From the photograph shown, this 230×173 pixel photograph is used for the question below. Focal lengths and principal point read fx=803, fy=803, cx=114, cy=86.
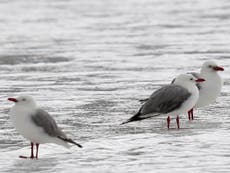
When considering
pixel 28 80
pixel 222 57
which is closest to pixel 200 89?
pixel 28 80

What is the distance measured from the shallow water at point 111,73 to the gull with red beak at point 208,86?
0.21 meters

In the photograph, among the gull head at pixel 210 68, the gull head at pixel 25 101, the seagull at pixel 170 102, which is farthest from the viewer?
the gull head at pixel 210 68

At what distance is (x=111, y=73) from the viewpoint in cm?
1491

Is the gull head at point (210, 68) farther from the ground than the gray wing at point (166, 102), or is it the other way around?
the gull head at point (210, 68)

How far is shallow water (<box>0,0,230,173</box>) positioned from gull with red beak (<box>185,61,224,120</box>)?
209mm

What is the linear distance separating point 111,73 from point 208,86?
169 inches

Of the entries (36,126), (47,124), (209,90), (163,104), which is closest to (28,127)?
(36,126)

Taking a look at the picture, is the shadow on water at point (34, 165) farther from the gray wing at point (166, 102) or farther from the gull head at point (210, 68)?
the gull head at point (210, 68)

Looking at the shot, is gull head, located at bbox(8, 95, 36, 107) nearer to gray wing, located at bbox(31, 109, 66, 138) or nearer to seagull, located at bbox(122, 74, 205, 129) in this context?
gray wing, located at bbox(31, 109, 66, 138)

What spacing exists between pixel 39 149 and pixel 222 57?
832 centimetres

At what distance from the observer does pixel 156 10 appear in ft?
90.0

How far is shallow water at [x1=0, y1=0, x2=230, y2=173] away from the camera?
831 cm

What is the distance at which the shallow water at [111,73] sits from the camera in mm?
8312

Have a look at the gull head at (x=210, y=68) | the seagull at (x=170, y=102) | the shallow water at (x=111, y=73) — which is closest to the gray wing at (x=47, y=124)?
the shallow water at (x=111, y=73)
